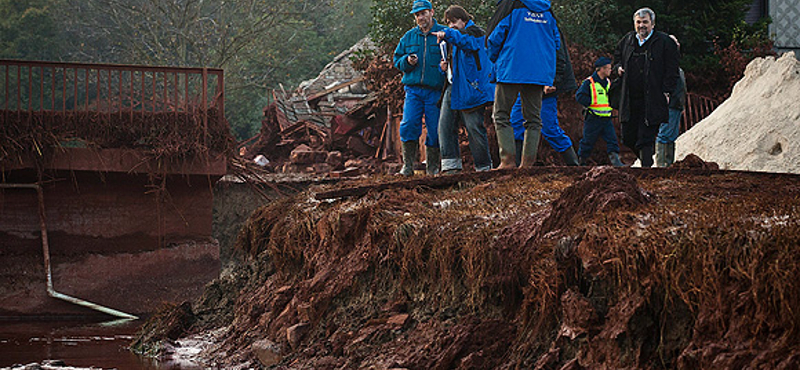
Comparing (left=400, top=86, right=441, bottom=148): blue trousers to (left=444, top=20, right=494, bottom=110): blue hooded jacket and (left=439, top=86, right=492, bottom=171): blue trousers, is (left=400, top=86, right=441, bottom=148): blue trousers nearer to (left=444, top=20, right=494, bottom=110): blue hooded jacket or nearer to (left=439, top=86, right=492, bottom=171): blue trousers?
(left=439, top=86, right=492, bottom=171): blue trousers

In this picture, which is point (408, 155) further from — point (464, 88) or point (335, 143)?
point (335, 143)

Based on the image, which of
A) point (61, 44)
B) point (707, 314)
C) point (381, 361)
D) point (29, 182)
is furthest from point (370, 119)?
point (61, 44)

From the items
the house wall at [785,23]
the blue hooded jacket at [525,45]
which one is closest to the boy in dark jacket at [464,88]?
the blue hooded jacket at [525,45]

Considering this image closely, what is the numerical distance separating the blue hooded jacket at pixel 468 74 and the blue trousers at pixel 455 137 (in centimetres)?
18

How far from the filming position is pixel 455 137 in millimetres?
9234

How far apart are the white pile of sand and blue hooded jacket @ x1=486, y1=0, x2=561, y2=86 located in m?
3.37

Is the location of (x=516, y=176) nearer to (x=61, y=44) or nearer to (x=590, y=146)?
(x=590, y=146)

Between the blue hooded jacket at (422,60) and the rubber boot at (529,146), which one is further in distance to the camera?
the blue hooded jacket at (422,60)

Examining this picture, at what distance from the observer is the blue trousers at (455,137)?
29.1ft

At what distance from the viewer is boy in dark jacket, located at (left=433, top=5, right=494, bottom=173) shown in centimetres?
872

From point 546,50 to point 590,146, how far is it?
2.93 metres

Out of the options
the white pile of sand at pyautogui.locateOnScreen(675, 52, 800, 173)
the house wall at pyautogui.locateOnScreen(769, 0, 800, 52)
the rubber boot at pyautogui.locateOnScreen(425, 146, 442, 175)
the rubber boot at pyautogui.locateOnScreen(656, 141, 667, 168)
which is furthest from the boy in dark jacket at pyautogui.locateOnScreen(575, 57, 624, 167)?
the house wall at pyautogui.locateOnScreen(769, 0, 800, 52)

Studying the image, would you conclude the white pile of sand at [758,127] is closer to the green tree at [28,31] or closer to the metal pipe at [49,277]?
the metal pipe at [49,277]

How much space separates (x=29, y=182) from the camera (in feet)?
32.5
